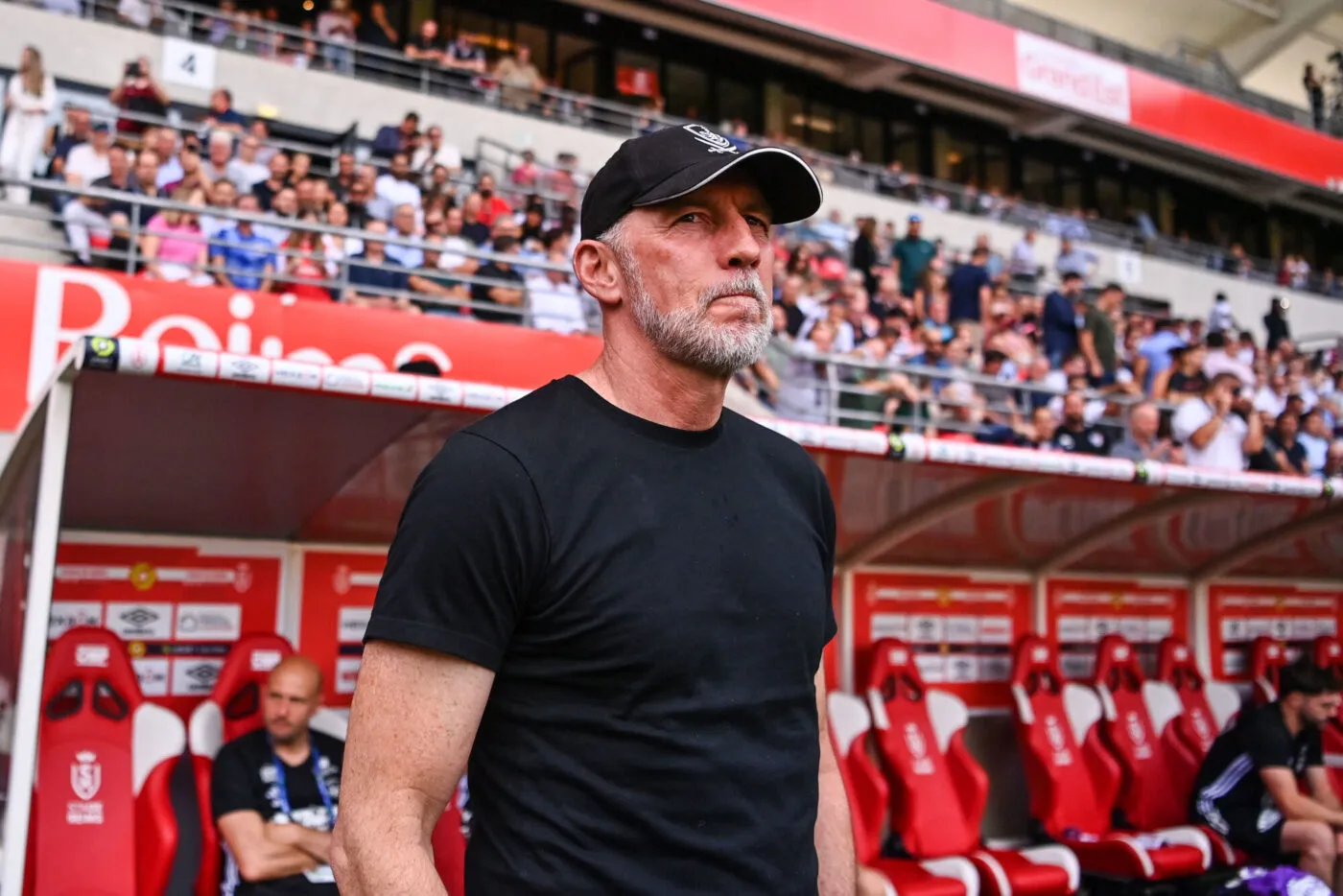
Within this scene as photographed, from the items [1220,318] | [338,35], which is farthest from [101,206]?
[1220,318]

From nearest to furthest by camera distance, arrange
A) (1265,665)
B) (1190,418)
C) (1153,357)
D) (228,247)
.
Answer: (228,247)
(1265,665)
(1190,418)
(1153,357)

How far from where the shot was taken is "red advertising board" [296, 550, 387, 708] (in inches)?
204

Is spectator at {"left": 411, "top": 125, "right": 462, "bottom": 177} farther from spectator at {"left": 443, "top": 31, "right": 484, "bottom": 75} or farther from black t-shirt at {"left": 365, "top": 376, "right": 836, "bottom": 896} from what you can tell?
black t-shirt at {"left": 365, "top": 376, "right": 836, "bottom": 896}

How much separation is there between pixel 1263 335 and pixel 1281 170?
458 centimetres

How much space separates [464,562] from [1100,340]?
11.2 metres

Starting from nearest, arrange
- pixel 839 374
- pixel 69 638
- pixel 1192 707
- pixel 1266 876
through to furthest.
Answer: pixel 69 638 < pixel 1266 876 < pixel 1192 707 < pixel 839 374

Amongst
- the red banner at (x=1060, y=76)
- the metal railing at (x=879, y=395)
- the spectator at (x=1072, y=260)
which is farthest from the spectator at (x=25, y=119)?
the spectator at (x=1072, y=260)

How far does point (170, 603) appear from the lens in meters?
4.91

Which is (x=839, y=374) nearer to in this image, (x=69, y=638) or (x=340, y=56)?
(x=69, y=638)

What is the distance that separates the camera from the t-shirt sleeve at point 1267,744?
20.4 ft

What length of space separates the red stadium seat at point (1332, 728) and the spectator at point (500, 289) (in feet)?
19.7

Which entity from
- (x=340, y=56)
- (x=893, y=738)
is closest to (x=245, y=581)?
(x=893, y=738)

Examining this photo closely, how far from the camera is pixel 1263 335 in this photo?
76.0ft

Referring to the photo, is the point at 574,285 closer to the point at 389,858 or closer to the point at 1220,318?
the point at 389,858
